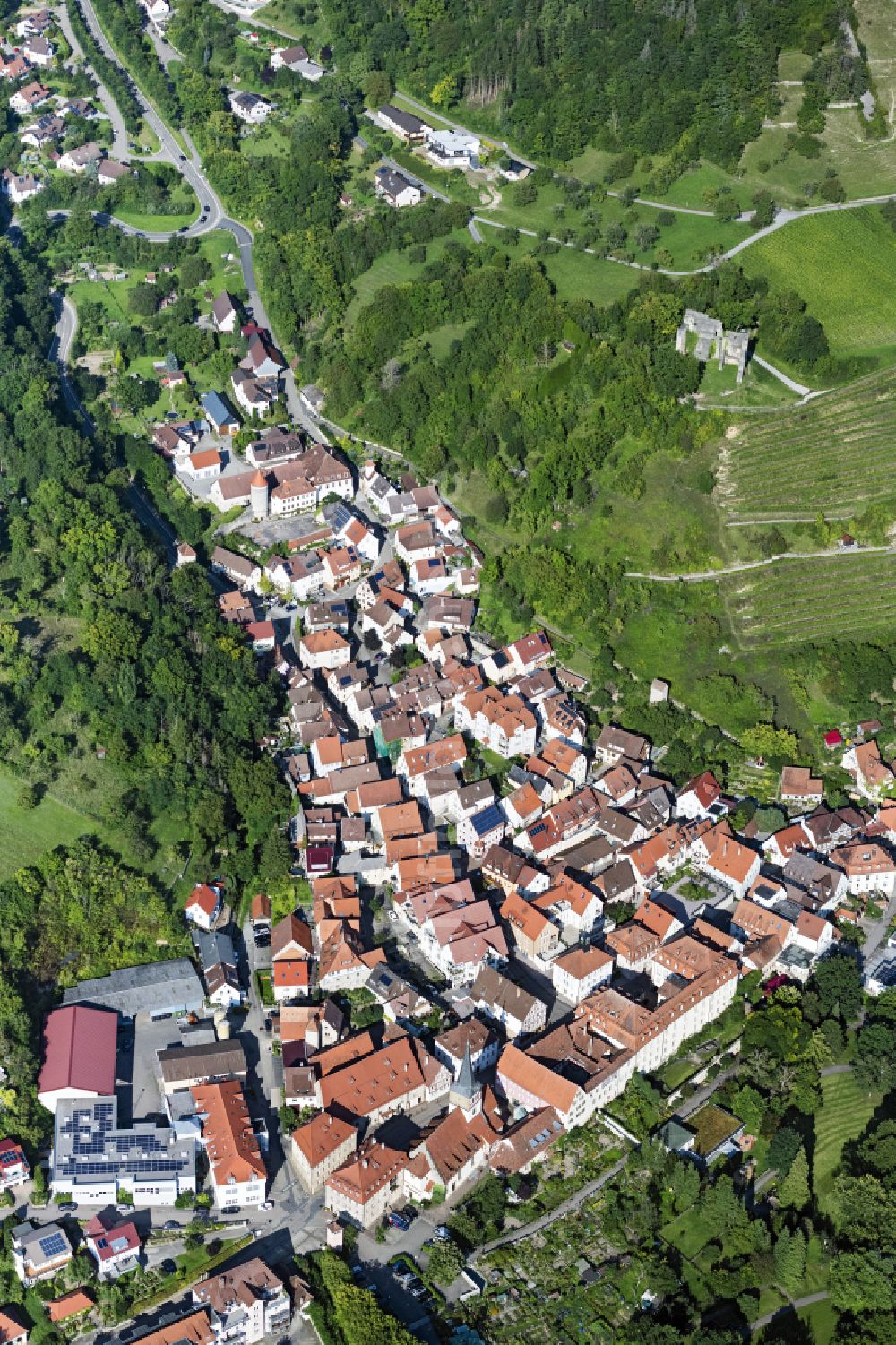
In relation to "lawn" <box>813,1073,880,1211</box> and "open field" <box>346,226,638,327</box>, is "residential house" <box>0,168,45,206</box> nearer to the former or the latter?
"open field" <box>346,226,638,327</box>

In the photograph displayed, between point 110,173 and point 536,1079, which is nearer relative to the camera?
point 536,1079

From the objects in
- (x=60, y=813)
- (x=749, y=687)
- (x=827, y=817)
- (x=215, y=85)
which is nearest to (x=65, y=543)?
(x=60, y=813)

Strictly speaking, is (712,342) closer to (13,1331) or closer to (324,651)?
(324,651)

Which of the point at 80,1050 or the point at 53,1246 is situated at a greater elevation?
the point at 80,1050

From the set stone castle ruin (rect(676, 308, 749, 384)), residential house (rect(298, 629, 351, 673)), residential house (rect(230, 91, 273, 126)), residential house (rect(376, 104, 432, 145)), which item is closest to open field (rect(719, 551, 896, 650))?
stone castle ruin (rect(676, 308, 749, 384))

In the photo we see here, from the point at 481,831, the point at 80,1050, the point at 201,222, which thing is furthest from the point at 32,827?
the point at 201,222

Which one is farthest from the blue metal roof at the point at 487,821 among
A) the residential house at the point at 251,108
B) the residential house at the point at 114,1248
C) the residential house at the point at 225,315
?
the residential house at the point at 251,108

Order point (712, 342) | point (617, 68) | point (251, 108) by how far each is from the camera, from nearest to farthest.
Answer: point (712, 342)
point (617, 68)
point (251, 108)

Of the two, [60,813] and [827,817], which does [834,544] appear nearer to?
[827,817]
